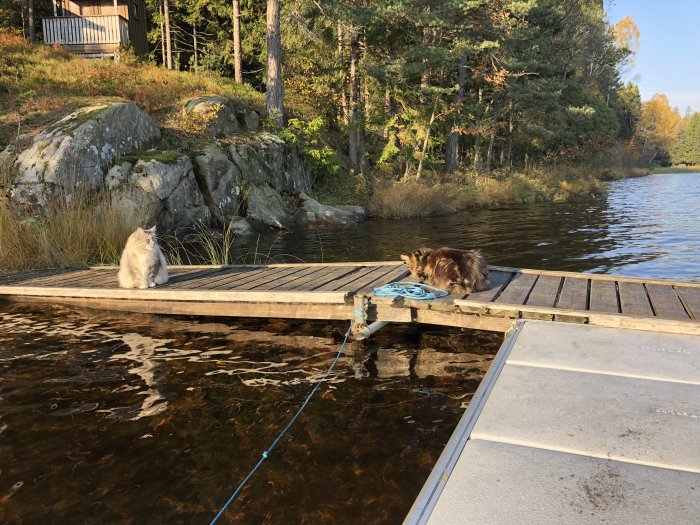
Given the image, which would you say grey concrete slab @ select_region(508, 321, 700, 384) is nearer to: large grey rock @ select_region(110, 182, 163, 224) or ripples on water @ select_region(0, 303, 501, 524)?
ripples on water @ select_region(0, 303, 501, 524)

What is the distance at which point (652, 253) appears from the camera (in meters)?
11.7

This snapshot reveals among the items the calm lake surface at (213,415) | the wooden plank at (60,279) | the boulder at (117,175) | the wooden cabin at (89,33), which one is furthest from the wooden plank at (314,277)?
the wooden cabin at (89,33)

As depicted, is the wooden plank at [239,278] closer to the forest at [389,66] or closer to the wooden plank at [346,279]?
the wooden plank at [346,279]

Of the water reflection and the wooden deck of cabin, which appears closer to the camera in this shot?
the wooden deck of cabin

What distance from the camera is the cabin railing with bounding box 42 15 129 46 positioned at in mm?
23781

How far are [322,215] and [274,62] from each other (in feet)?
24.7

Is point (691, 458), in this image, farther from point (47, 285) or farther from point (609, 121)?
point (609, 121)

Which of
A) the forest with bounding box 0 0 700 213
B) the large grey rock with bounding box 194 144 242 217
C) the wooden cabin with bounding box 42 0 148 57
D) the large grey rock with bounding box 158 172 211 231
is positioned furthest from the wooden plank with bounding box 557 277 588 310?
the wooden cabin with bounding box 42 0 148 57

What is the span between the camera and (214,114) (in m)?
18.2

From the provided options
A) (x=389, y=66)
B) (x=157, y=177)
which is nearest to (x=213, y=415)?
(x=157, y=177)

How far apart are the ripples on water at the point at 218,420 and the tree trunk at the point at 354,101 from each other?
63.7 feet

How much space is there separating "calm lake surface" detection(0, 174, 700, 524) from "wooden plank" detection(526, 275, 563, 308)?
703mm

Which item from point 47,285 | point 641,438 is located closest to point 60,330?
point 47,285

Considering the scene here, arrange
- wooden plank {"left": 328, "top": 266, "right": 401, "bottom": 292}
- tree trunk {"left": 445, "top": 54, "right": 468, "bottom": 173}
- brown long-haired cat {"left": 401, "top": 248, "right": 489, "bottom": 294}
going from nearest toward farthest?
brown long-haired cat {"left": 401, "top": 248, "right": 489, "bottom": 294} < wooden plank {"left": 328, "top": 266, "right": 401, "bottom": 292} < tree trunk {"left": 445, "top": 54, "right": 468, "bottom": 173}
